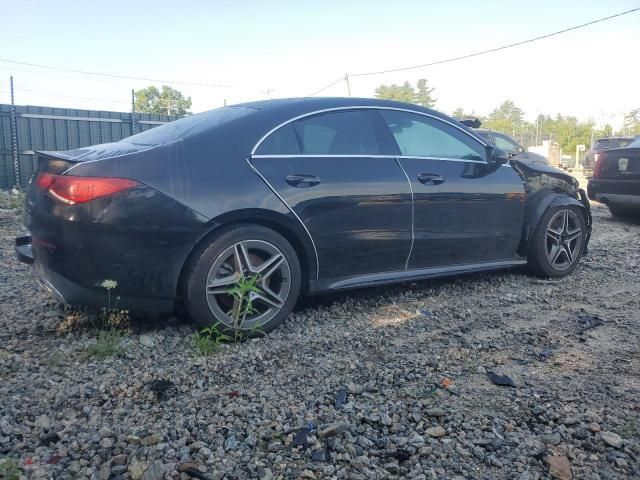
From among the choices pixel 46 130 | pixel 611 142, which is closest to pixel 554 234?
pixel 46 130

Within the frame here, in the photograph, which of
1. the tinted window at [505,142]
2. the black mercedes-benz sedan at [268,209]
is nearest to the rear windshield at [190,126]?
the black mercedes-benz sedan at [268,209]

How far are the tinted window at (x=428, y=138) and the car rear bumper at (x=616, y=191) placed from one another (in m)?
4.97

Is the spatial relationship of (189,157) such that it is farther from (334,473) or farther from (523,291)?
(523,291)

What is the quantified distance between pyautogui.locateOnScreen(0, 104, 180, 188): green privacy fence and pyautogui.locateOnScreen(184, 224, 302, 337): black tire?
33.7ft

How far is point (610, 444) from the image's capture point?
7.20ft

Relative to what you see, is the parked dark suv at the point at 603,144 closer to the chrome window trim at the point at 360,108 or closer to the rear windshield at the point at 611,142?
the rear windshield at the point at 611,142

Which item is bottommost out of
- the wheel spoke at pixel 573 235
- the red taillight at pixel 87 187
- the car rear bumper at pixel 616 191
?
the wheel spoke at pixel 573 235

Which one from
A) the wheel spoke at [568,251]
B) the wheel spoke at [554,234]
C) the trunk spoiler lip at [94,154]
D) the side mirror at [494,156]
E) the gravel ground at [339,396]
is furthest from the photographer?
the wheel spoke at [568,251]

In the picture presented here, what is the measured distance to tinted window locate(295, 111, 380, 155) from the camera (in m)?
3.64

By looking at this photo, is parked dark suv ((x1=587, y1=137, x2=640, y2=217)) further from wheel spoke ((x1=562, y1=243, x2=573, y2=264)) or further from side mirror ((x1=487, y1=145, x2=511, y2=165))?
side mirror ((x1=487, y1=145, x2=511, y2=165))

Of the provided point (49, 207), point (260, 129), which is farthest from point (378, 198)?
point (49, 207)

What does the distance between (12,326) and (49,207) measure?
92 cm

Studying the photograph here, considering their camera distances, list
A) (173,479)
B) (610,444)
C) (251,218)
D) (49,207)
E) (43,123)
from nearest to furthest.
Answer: (173,479) < (610,444) < (49,207) < (251,218) < (43,123)

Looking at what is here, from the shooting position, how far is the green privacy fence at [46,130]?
12852 millimetres
